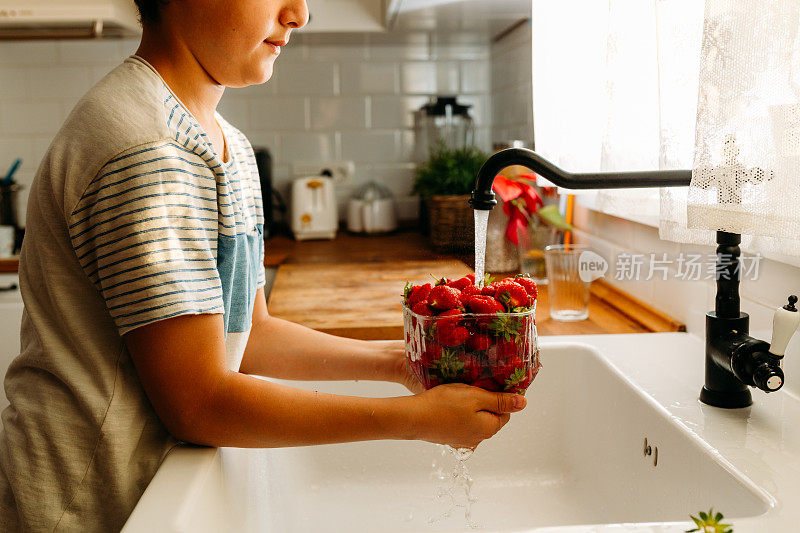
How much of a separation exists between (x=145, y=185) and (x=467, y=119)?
6.64 feet

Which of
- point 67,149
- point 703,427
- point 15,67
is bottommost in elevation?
point 703,427

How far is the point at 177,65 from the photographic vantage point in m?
0.81

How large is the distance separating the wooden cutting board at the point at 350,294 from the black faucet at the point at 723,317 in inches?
13.0

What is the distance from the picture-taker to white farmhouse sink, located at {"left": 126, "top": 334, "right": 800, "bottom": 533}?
72cm

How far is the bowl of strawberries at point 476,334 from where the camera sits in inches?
27.8

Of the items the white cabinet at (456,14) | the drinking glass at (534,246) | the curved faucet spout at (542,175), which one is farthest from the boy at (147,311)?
the white cabinet at (456,14)

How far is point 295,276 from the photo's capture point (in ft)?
6.19

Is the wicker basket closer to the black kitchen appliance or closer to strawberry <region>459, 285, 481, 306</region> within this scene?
the black kitchen appliance

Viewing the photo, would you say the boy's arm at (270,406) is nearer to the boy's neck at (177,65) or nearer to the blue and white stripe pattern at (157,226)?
the blue and white stripe pattern at (157,226)

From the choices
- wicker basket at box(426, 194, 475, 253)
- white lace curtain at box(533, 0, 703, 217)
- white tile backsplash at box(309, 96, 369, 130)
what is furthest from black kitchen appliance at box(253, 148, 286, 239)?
white lace curtain at box(533, 0, 703, 217)

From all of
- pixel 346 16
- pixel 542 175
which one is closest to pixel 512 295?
pixel 542 175

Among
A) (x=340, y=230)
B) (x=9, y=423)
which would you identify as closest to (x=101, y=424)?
(x=9, y=423)

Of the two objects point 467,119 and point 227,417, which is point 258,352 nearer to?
point 227,417

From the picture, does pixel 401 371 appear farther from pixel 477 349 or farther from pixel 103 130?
pixel 103 130
